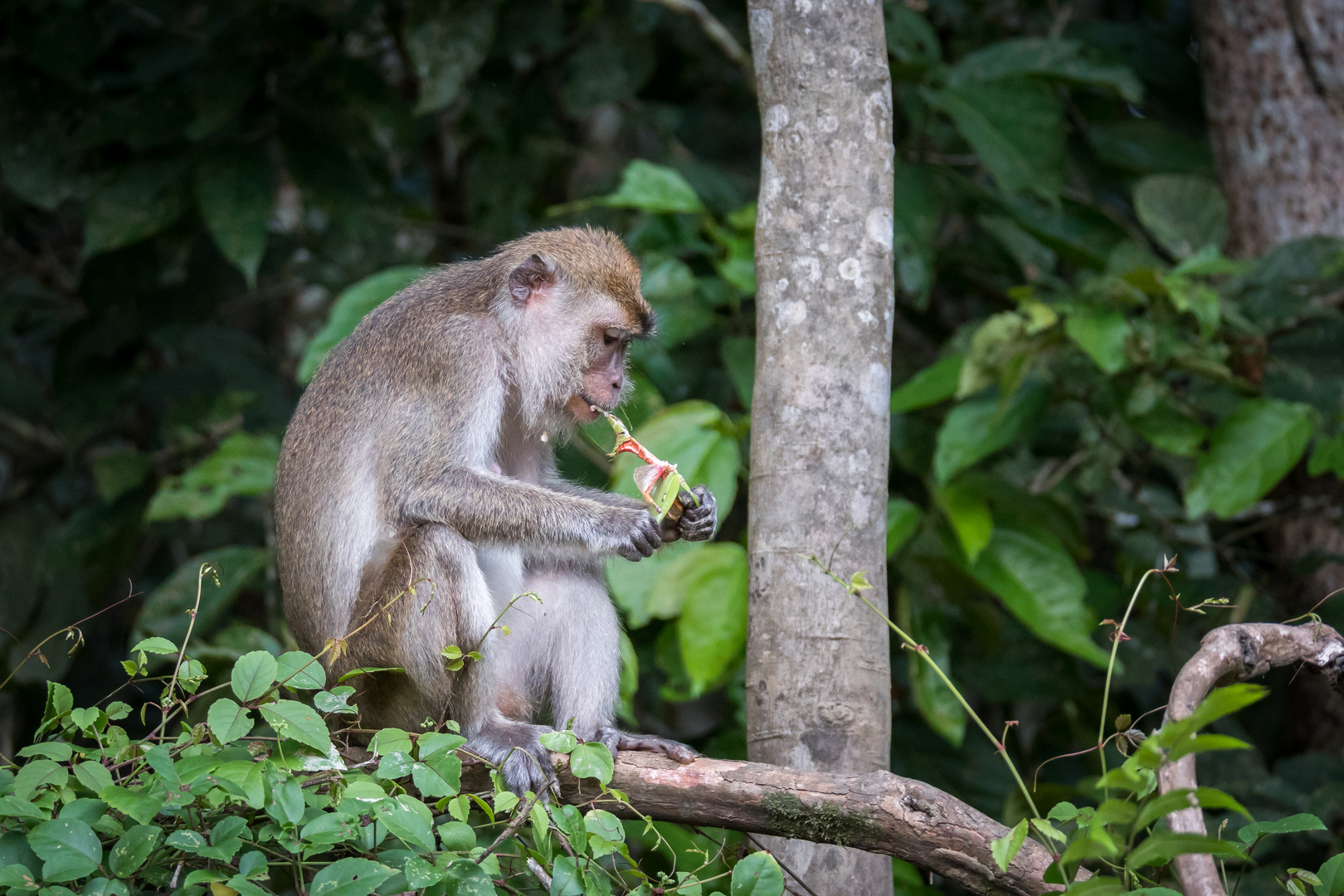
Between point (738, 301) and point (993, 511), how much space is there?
4.95ft

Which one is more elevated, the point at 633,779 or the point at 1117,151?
the point at 1117,151

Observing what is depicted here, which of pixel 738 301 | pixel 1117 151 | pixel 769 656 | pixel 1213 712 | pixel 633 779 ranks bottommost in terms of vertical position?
pixel 633 779

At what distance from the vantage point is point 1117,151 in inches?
254

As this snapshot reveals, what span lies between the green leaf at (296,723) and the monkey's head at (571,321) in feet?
6.04

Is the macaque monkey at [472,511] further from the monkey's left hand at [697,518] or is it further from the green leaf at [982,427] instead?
the green leaf at [982,427]

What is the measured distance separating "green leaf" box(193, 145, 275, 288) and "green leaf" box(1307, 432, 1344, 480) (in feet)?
15.4

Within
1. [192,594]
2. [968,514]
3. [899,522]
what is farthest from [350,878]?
[192,594]

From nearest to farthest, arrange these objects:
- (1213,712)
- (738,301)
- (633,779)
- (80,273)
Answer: (1213,712) → (633,779) → (738,301) → (80,273)

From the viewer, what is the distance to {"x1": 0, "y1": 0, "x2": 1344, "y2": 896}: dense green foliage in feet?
15.7

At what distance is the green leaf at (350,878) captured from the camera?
222 cm

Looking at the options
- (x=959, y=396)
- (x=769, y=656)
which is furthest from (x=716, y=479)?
(x=769, y=656)

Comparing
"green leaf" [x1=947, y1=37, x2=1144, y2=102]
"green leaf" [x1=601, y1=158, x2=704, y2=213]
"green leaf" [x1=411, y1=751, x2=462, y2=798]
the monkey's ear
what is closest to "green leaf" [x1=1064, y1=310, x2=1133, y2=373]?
"green leaf" [x1=947, y1=37, x2=1144, y2=102]

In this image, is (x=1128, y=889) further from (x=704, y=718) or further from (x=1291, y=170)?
(x=704, y=718)

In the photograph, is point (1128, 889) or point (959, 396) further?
point (959, 396)
